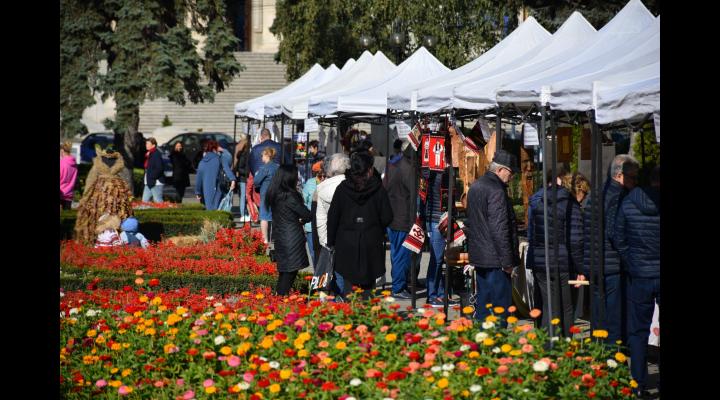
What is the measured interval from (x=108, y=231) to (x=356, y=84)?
5162 millimetres

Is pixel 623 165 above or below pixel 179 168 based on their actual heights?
below

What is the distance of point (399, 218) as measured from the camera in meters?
13.2

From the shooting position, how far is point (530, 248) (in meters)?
9.75

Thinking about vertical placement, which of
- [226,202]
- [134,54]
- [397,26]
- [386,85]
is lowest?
[226,202]

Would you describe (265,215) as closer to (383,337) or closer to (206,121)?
(383,337)

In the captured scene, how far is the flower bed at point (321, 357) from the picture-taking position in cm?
621

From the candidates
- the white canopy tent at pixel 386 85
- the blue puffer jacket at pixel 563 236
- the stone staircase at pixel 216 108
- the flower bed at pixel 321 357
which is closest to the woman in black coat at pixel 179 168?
the white canopy tent at pixel 386 85

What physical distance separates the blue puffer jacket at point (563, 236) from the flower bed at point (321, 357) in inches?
77.0

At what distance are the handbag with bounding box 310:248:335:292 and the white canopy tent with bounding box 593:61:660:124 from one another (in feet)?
11.6

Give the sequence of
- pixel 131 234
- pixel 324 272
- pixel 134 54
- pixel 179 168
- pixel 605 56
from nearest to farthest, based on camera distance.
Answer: pixel 605 56
pixel 324 272
pixel 131 234
pixel 179 168
pixel 134 54

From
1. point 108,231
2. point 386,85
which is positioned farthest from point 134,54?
point 108,231

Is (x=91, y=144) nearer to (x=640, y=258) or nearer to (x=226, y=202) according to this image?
(x=226, y=202)

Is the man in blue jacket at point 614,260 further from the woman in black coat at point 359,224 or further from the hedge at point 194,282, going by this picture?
the hedge at point 194,282

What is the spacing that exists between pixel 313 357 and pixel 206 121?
44.6m
